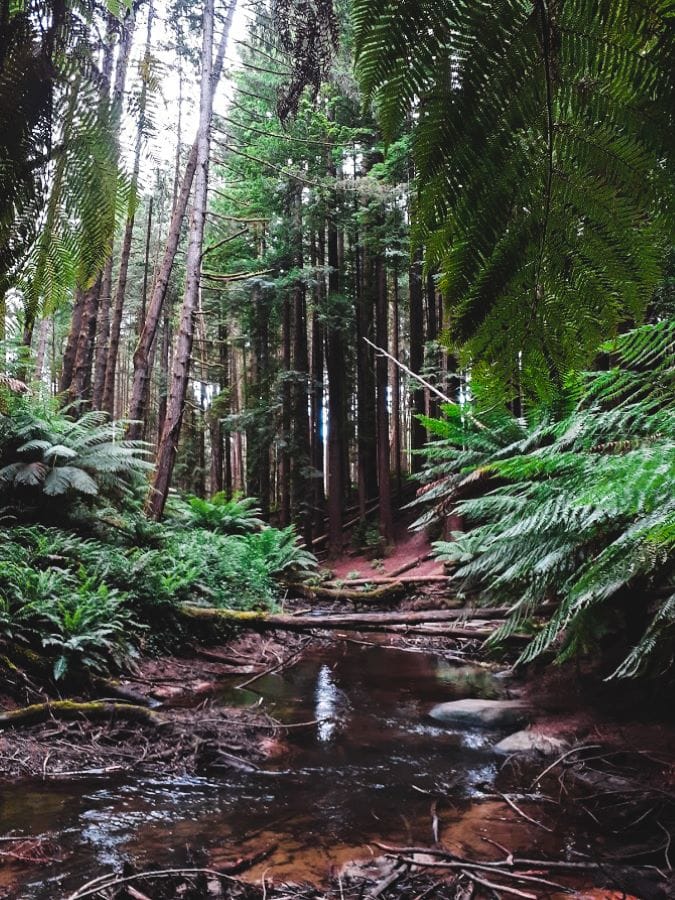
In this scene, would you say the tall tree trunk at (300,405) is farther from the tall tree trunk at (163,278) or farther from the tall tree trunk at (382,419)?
the tall tree trunk at (163,278)

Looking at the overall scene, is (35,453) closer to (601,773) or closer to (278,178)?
(601,773)

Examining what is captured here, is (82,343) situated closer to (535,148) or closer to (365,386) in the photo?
(365,386)

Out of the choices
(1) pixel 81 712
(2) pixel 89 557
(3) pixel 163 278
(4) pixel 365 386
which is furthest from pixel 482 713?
(4) pixel 365 386

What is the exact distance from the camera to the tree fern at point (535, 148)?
746 mm

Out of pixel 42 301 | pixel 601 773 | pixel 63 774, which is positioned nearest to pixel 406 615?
pixel 601 773

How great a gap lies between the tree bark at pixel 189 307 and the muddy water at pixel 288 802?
4.86m

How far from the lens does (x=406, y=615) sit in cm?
558

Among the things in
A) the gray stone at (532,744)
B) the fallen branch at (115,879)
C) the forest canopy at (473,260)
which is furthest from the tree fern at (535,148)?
the gray stone at (532,744)

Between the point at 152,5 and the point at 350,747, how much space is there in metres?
4.48

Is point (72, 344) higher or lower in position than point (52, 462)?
higher

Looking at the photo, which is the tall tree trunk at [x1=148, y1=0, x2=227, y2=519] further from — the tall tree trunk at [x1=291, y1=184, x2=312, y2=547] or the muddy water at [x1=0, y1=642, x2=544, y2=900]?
the tall tree trunk at [x1=291, y1=184, x2=312, y2=547]

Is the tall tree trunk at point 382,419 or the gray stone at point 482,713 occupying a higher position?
the tall tree trunk at point 382,419

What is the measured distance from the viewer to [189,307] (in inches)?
359

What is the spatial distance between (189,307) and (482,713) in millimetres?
7496
